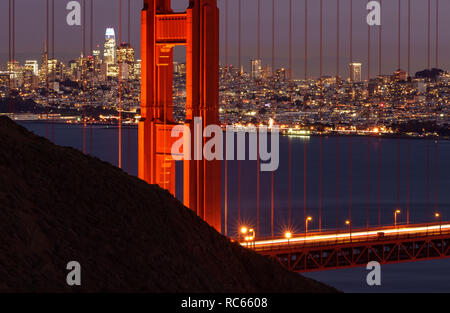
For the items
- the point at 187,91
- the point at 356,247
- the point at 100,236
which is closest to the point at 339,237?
the point at 356,247

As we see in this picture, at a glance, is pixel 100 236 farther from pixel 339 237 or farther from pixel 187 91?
pixel 339 237

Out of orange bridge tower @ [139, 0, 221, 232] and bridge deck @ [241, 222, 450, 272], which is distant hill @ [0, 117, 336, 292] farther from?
orange bridge tower @ [139, 0, 221, 232]

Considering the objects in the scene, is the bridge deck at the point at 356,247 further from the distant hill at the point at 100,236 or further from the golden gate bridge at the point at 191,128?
the distant hill at the point at 100,236

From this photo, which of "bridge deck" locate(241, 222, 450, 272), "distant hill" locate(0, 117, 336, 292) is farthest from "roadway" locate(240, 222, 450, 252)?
"distant hill" locate(0, 117, 336, 292)

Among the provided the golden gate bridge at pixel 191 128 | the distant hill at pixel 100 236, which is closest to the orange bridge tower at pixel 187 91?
the golden gate bridge at pixel 191 128

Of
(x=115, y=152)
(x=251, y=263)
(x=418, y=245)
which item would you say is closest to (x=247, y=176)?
(x=115, y=152)
